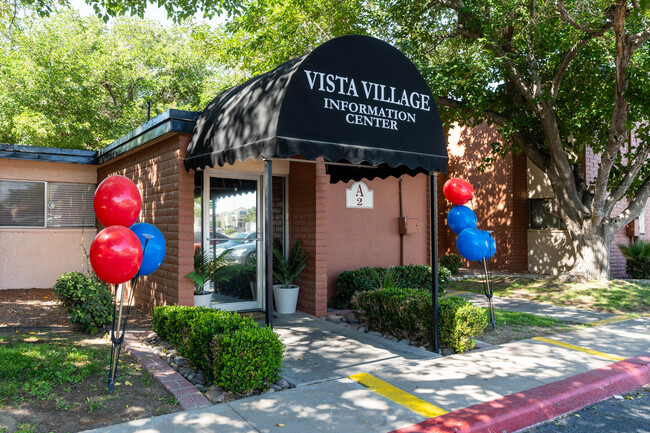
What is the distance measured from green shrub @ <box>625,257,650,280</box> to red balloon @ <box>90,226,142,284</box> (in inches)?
593

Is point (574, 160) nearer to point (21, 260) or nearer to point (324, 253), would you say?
point (324, 253)

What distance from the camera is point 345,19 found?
13086 millimetres

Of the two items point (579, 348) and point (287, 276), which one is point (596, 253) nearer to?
point (579, 348)

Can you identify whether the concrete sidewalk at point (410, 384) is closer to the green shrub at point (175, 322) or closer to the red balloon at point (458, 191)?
the green shrub at point (175, 322)

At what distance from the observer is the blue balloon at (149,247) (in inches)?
181

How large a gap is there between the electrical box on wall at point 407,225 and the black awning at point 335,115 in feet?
12.4

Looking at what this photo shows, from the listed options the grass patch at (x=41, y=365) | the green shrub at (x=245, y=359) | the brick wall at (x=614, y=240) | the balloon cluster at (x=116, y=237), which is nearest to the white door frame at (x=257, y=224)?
the grass patch at (x=41, y=365)

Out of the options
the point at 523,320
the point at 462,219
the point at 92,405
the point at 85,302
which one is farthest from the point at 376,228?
the point at 92,405

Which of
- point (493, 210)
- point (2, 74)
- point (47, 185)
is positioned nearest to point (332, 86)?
point (47, 185)

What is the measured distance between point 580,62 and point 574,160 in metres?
2.91

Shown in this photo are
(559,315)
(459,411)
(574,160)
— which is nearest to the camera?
(459,411)

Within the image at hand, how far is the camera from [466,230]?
6594mm

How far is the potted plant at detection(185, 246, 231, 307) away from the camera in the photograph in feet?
22.3

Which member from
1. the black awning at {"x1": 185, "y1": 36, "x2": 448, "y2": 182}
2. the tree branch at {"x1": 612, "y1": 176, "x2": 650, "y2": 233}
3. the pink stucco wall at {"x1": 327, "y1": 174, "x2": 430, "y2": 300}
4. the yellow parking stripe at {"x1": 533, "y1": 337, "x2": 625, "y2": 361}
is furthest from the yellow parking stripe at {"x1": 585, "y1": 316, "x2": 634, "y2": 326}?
the black awning at {"x1": 185, "y1": 36, "x2": 448, "y2": 182}
